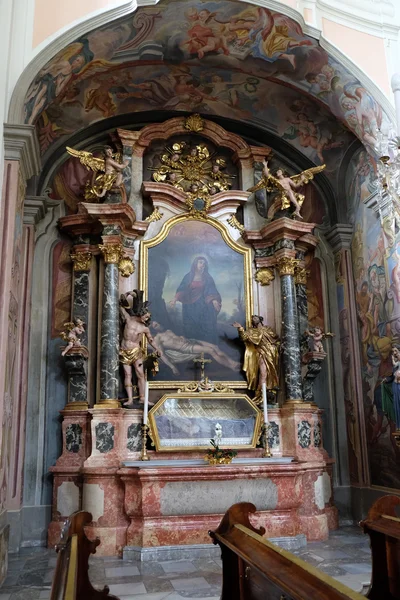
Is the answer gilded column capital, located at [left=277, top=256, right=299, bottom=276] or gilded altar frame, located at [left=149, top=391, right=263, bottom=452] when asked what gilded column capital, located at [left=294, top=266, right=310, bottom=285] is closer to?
gilded column capital, located at [left=277, top=256, right=299, bottom=276]

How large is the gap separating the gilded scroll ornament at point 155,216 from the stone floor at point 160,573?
5.15 m

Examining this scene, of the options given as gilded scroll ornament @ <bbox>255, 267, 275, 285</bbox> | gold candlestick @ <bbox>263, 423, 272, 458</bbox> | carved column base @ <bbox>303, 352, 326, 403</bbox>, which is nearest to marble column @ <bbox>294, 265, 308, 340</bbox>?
gilded scroll ornament @ <bbox>255, 267, 275, 285</bbox>

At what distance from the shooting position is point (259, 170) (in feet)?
33.7

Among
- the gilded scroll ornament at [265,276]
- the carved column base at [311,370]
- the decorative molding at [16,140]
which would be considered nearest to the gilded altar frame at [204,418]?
the carved column base at [311,370]

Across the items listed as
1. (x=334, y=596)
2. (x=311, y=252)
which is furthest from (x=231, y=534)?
(x=311, y=252)

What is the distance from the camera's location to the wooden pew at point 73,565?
2.99 meters

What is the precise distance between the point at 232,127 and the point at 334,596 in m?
9.28

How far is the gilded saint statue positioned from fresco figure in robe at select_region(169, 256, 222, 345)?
44cm

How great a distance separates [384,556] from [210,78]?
797 cm

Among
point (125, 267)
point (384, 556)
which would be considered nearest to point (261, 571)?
point (384, 556)

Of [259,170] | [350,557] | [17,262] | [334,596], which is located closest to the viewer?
[334,596]

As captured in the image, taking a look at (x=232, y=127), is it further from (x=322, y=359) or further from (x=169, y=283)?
(x=322, y=359)

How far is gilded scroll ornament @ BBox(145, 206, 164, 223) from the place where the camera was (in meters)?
9.60

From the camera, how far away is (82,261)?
929cm
